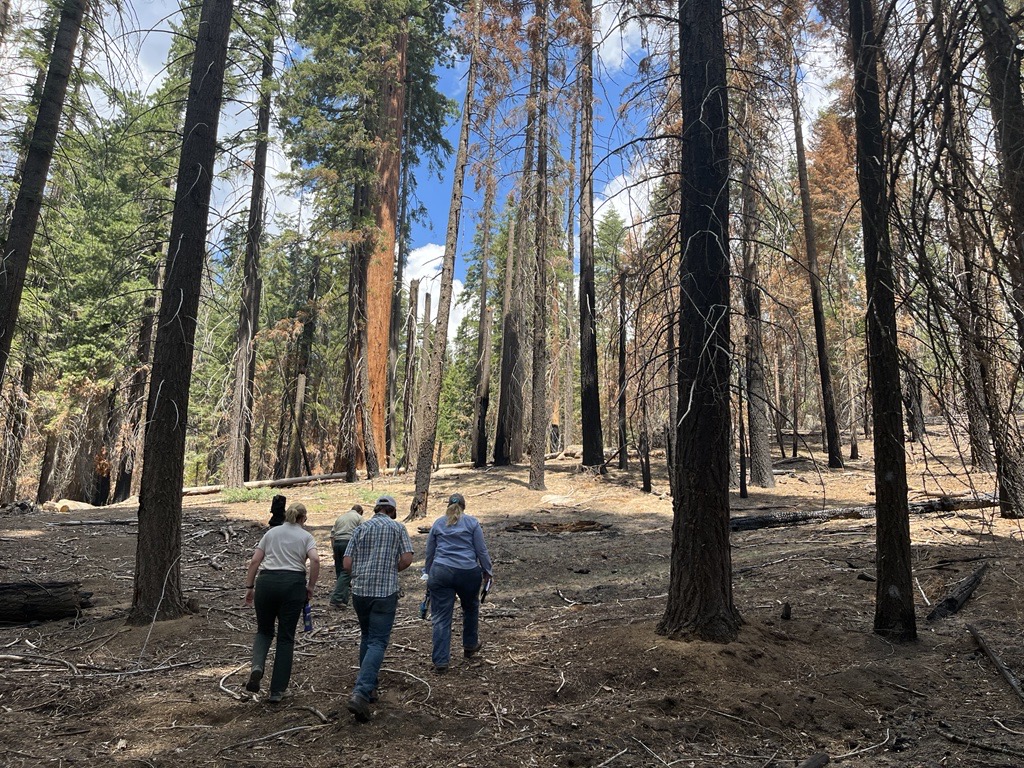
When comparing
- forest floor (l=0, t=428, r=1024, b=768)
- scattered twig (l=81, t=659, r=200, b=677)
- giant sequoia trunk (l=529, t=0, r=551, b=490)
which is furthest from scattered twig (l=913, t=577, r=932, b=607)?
giant sequoia trunk (l=529, t=0, r=551, b=490)

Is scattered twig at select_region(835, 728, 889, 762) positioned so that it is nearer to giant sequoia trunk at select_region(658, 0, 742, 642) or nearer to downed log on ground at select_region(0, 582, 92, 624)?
giant sequoia trunk at select_region(658, 0, 742, 642)

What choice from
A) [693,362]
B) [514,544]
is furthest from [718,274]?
[514,544]

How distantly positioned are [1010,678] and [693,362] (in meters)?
3.61

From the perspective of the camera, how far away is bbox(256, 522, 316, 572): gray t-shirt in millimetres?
5957

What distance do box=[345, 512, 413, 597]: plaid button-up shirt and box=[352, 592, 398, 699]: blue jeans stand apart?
68mm

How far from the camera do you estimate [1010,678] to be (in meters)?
5.25

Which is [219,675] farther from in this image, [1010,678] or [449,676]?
[1010,678]

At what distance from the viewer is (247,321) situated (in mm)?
20312

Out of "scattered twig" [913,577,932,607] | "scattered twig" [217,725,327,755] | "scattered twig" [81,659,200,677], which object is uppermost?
"scattered twig" [913,577,932,607]

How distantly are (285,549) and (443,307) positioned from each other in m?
10.6

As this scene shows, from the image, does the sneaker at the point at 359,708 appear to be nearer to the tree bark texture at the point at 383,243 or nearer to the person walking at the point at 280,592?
the person walking at the point at 280,592

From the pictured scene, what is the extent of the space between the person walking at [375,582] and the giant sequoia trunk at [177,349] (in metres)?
3.20

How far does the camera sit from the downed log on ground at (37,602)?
319 inches

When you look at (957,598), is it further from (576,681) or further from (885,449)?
(576,681)
